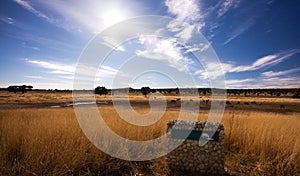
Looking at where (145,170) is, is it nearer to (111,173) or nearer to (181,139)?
(111,173)

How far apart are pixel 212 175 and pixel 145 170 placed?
1.54 meters

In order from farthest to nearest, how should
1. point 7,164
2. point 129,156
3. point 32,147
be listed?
point 129,156 < point 32,147 < point 7,164

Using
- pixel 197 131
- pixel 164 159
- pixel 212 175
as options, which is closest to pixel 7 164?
pixel 164 159

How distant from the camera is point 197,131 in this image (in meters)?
4.78

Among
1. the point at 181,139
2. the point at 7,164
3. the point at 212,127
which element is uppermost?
the point at 212,127

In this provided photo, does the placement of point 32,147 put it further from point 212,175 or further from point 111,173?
point 212,175

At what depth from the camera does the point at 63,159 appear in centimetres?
423

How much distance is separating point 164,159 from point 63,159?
2563mm

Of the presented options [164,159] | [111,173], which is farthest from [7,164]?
[164,159]

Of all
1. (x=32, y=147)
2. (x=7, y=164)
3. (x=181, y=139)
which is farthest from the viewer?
(x=181, y=139)

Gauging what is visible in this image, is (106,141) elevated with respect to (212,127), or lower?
lower

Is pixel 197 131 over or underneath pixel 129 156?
over

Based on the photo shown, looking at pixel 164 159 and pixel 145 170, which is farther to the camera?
pixel 164 159

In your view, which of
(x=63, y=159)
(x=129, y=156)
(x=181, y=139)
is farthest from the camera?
(x=129, y=156)
